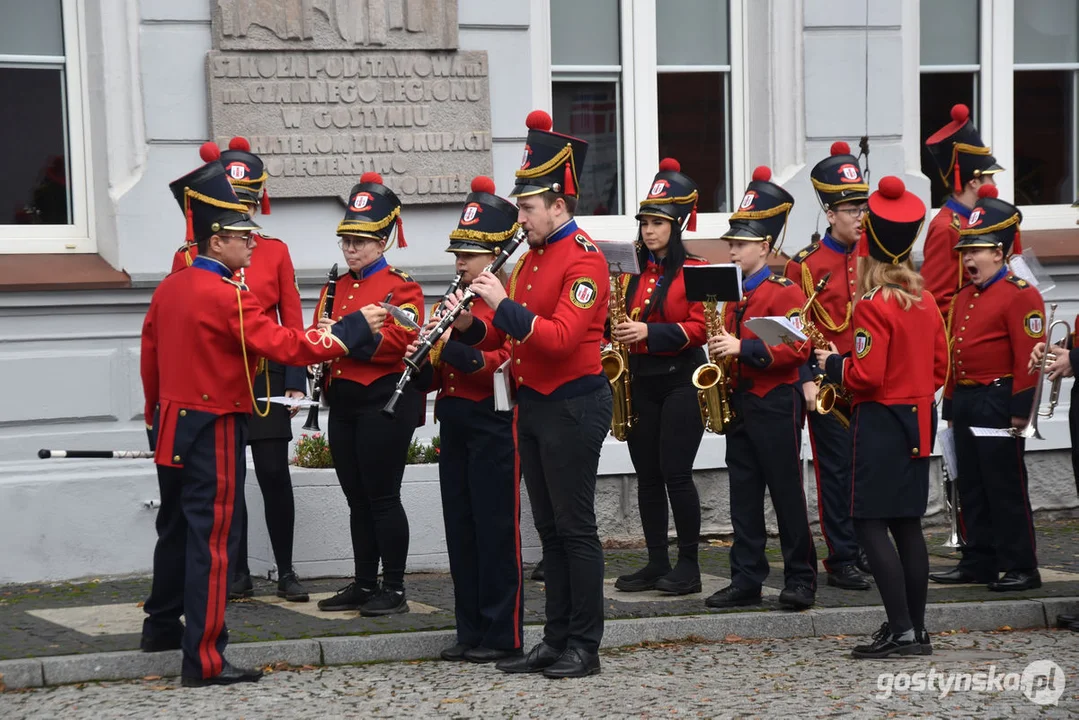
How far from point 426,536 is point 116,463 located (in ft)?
6.16

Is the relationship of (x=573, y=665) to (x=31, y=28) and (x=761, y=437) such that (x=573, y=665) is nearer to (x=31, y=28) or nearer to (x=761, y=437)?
(x=761, y=437)

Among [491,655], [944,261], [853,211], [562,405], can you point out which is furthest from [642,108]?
[491,655]

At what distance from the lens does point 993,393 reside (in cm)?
823

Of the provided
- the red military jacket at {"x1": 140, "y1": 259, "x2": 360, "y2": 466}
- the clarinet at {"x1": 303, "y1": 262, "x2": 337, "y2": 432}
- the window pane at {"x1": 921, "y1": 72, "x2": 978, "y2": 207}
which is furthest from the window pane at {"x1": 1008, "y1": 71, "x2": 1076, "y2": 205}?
the red military jacket at {"x1": 140, "y1": 259, "x2": 360, "y2": 466}

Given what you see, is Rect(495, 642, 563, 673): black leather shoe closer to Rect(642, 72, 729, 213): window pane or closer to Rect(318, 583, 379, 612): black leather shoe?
Rect(318, 583, 379, 612): black leather shoe

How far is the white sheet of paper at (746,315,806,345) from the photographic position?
24.5 ft

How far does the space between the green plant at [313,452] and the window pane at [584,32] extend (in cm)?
336

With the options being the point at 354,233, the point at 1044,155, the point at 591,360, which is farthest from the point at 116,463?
the point at 1044,155

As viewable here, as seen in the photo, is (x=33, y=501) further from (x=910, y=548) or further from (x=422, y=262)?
(x=910, y=548)

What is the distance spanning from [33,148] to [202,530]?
13.6ft

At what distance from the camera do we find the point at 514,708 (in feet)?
19.7

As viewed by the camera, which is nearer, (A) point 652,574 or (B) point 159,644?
(B) point 159,644

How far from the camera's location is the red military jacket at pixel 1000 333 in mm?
8062

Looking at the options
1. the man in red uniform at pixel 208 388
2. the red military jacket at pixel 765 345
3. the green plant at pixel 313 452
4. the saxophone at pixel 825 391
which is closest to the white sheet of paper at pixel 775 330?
the red military jacket at pixel 765 345
